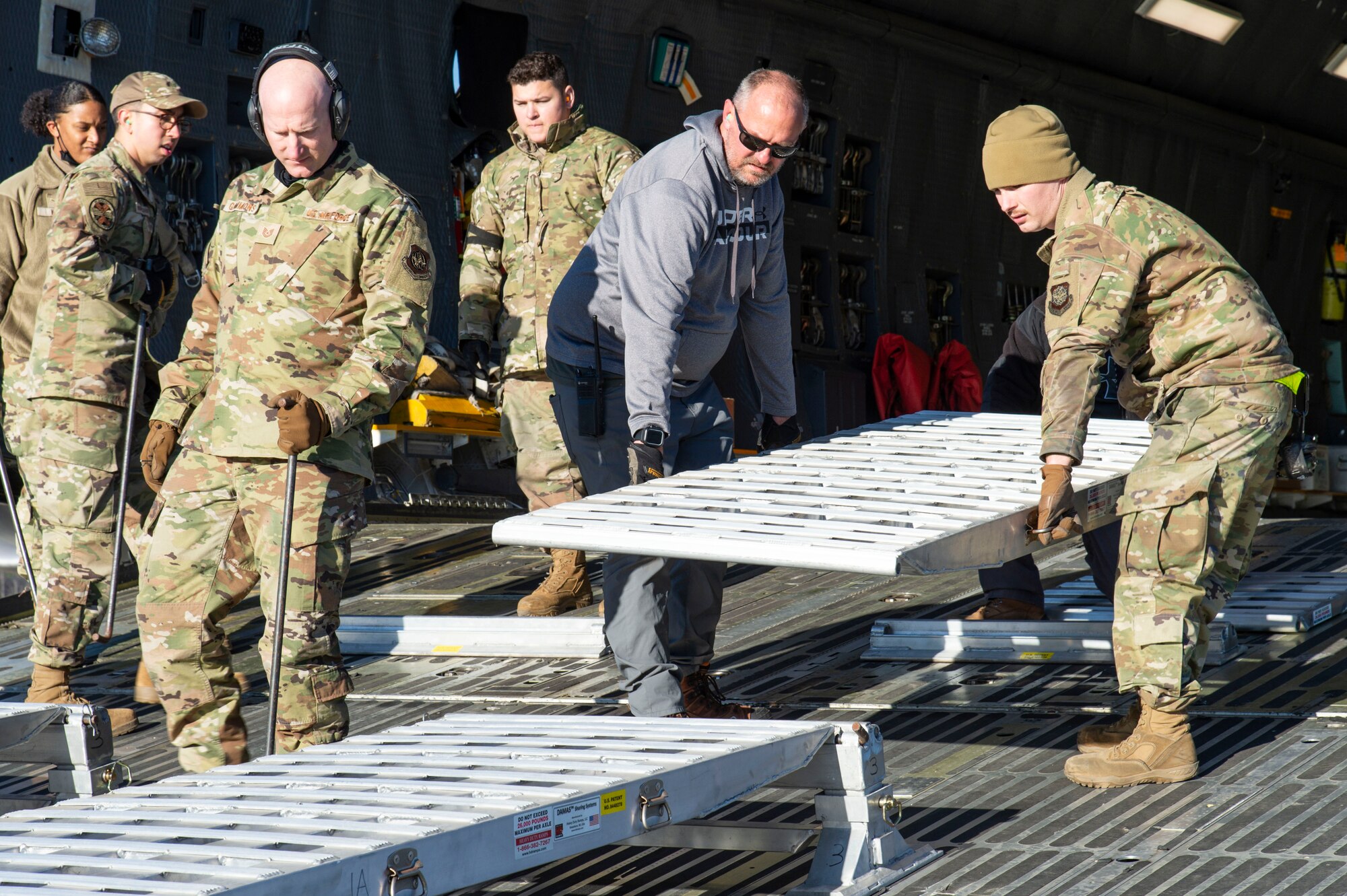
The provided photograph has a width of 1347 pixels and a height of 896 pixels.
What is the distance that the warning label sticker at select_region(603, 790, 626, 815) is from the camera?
2.61 metres

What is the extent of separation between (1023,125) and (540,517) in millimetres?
1448

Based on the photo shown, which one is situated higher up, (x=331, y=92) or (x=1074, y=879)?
(x=331, y=92)

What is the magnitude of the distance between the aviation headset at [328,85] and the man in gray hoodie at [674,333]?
29.8 inches

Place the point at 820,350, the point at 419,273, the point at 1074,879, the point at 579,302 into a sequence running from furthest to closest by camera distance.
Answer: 1. the point at 820,350
2. the point at 579,302
3. the point at 419,273
4. the point at 1074,879

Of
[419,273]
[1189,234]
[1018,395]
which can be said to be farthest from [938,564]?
[1018,395]

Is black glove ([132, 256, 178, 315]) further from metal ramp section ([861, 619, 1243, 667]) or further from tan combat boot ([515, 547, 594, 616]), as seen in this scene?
metal ramp section ([861, 619, 1243, 667])

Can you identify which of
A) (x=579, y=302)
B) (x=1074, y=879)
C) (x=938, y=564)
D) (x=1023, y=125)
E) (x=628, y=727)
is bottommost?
(x=1074, y=879)

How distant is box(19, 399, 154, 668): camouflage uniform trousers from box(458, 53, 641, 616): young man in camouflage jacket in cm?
143

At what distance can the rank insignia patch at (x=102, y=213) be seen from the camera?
470cm

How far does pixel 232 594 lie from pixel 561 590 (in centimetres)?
223

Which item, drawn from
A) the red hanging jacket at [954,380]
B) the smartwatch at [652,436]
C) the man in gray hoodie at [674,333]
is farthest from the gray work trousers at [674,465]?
the red hanging jacket at [954,380]

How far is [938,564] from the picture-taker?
312 cm

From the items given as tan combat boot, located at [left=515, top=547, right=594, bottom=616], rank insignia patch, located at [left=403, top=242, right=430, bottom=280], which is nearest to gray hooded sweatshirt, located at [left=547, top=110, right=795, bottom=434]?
rank insignia patch, located at [left=403, top=242, right=430, bottom=280]

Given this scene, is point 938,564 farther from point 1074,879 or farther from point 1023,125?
point 1023,125
